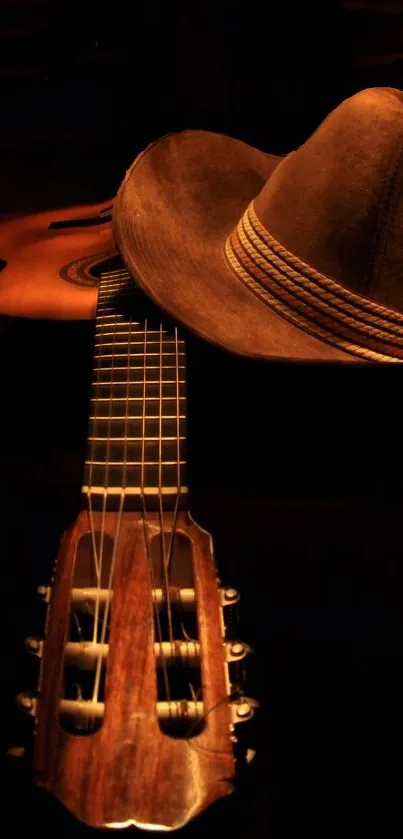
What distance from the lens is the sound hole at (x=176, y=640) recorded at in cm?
39

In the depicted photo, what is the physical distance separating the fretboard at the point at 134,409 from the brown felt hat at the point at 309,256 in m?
0.07

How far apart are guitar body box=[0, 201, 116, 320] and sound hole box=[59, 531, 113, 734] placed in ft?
1.30

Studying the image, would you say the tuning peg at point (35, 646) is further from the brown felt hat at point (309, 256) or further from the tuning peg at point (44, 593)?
the brown felt hat at point (309, 256)

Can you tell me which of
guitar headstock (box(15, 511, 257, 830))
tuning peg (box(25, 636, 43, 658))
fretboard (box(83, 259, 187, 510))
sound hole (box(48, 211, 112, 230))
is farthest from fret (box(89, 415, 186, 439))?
sound hole (box(48, 211, 112, 230))

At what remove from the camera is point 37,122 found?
161 centimetres

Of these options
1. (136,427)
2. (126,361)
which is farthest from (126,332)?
(136,427)

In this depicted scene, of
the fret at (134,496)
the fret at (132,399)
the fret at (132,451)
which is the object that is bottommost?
the fret at (134,496)

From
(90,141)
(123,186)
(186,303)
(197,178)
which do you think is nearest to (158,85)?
(90,141)

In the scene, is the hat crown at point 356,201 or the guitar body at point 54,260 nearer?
the hat crown at point 356,201

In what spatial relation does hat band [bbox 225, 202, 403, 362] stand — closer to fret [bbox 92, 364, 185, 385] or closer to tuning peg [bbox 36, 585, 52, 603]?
fret [bbox 92, 364, 185, 385]

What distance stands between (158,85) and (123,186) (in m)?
0.81

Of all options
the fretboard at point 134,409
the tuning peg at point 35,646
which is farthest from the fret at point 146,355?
the tuning peg at point 35,646

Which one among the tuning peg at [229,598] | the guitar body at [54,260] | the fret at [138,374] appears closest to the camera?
the tuning peg at [229,598]

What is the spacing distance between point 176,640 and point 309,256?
1.38ft
